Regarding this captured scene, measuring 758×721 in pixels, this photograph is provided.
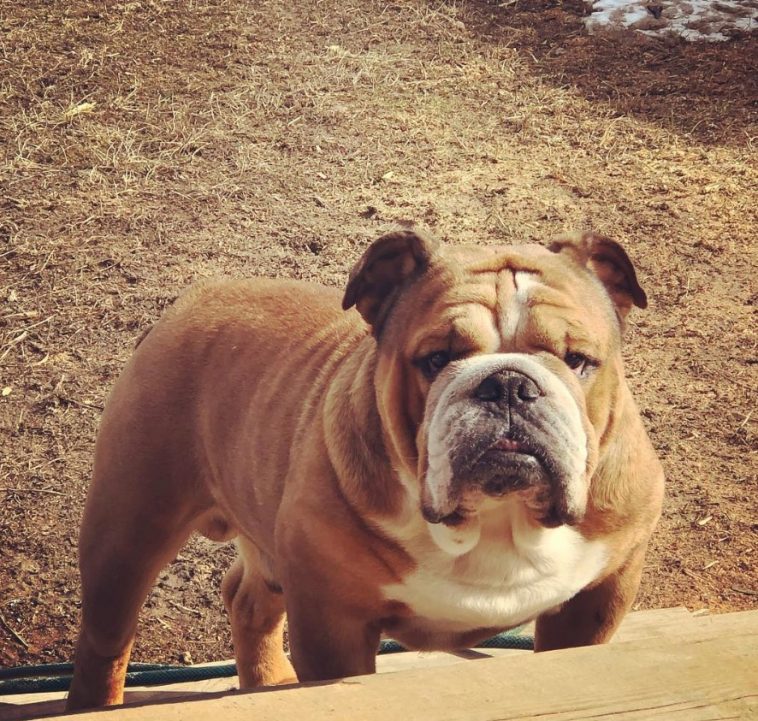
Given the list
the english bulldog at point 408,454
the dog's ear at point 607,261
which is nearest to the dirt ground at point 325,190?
the english bulldog at point 408,454

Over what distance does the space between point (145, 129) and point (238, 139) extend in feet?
1.98

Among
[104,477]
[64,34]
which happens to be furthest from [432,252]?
[64,34]

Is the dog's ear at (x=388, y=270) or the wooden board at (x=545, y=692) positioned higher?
the dog's ear at (x=388, y=270)

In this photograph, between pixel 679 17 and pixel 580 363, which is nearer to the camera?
pixel 580 363

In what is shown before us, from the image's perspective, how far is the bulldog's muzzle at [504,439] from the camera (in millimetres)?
2244

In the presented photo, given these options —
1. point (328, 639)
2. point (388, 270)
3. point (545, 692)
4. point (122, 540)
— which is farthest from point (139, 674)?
point (545, 692)

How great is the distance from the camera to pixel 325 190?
666 cm

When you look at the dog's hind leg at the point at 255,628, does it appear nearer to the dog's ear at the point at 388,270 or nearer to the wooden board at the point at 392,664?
the wooden board at the point at 392,664

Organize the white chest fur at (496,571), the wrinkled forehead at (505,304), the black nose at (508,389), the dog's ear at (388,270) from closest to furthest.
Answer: the black nose at (508,389) < the wrinkled forehead at (505,304) < the white chest fur at (496,571) < the dog's ear at (388,270)

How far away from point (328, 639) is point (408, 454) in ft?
1.54

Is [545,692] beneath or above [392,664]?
above

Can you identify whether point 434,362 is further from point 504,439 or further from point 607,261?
point 607,261

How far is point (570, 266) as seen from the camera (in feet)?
8.81

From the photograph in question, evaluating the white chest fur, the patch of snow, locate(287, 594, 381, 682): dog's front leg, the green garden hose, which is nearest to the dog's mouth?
the white chest fur
